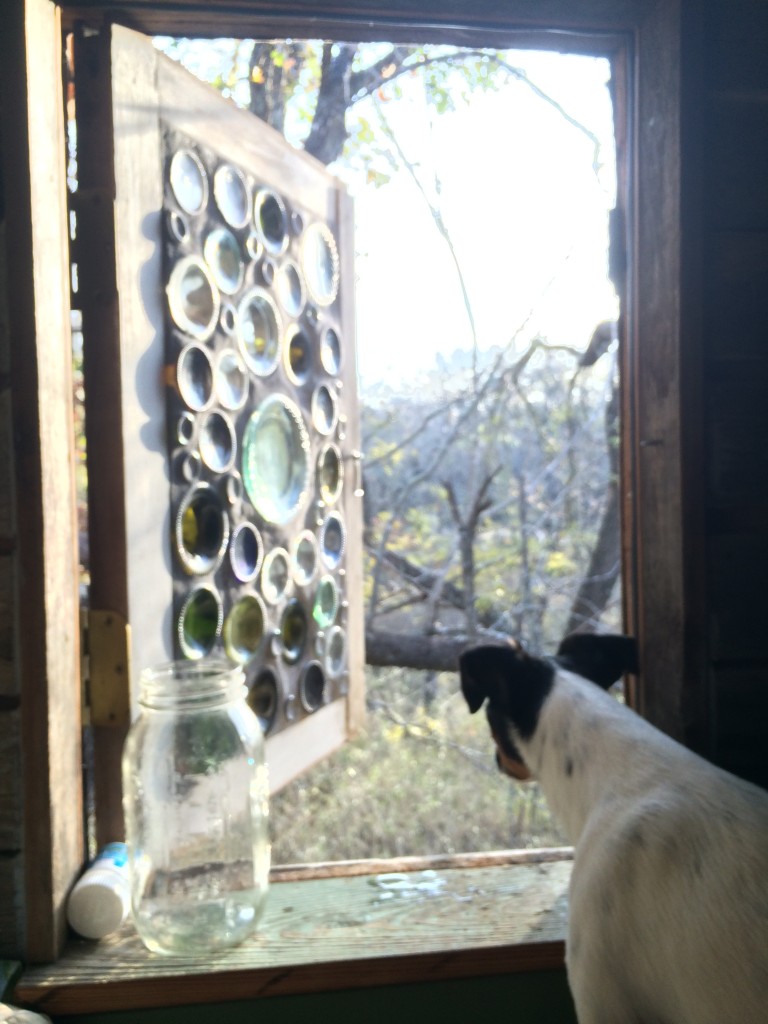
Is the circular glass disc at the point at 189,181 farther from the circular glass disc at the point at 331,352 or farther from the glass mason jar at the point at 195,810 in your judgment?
the glass mason jar at the point at 195,810

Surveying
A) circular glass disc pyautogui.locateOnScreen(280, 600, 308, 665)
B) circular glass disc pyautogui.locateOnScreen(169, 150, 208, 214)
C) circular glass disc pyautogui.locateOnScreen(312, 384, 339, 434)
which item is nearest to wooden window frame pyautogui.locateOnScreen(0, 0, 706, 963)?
circular glass disc pyautogui.locateOnScreen(169, 150, 208, 214)

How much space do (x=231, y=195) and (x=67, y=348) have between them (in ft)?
1.38

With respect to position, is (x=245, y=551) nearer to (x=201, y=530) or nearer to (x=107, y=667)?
(x=201, y=530)

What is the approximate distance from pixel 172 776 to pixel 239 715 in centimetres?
10

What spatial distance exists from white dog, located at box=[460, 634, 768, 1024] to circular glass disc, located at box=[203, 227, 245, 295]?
0.74 meters

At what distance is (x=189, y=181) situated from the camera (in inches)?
46.5

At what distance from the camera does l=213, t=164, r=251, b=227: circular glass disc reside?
4.09ft

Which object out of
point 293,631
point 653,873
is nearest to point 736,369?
point 653,873

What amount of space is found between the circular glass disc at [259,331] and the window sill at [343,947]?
29.6 inches

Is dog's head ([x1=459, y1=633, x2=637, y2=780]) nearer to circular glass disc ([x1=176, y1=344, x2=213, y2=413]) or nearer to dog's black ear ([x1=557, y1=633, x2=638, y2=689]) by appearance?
dog's black ear ([x1=557, y1=633, x2=638, y2=689])

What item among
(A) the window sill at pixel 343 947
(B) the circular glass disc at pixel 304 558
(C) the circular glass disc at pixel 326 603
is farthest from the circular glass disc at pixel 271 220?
(A) the window sill at pixel 343 947

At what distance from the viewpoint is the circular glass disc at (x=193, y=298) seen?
1.14 meters

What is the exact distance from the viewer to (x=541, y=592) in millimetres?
2701

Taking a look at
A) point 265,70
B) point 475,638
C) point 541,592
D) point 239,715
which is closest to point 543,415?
point 541,592
